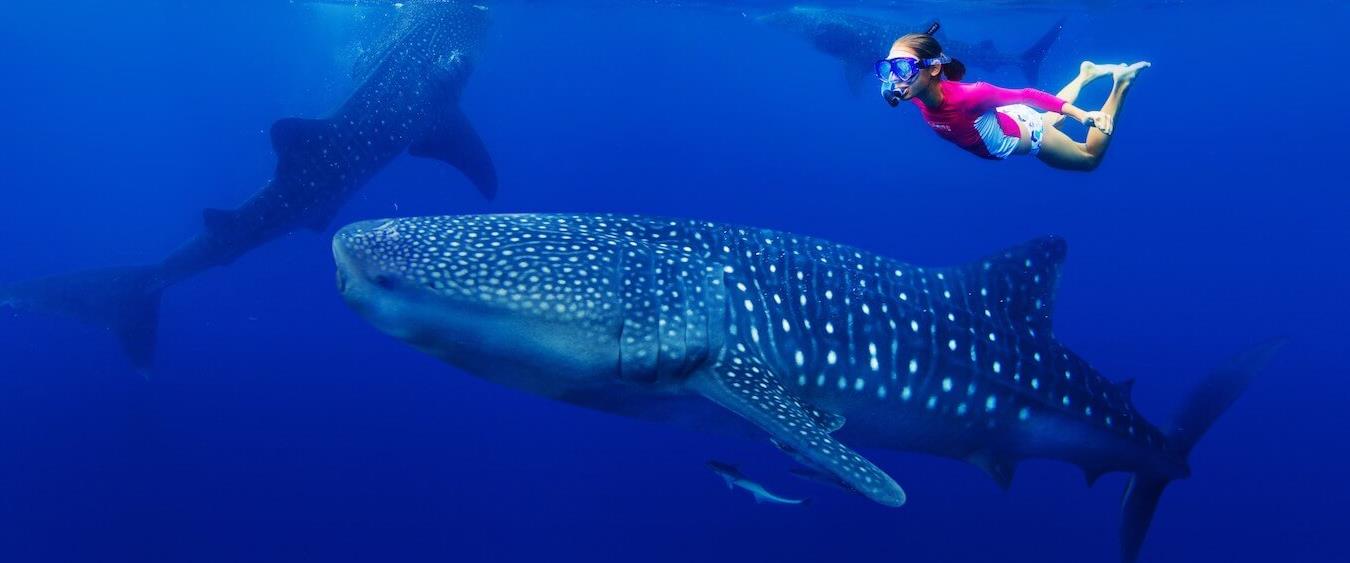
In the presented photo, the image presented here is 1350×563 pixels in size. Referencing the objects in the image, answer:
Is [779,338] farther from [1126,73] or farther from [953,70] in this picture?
[1126,73]

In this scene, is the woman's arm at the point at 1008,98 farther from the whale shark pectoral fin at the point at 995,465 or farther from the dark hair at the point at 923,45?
the whale shark pectoral fin at the point at 995,465

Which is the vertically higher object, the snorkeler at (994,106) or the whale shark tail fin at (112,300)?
the snorkeler at (994,106)

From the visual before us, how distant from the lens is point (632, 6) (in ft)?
90.7

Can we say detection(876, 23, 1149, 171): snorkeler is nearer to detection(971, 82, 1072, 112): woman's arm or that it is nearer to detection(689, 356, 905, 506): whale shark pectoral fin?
detection(971, 82, 1072, 112): woman's arm

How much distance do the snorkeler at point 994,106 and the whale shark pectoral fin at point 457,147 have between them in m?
8.97

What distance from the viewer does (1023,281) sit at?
4965 millimetres

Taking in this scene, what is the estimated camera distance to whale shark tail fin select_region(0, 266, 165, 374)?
8.06 m

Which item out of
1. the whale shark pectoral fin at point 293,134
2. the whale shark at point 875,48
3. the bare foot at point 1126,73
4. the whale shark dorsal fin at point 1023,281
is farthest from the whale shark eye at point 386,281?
the whale shark at point 875,48

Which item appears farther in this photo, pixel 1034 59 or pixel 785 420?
pixel 1034 59

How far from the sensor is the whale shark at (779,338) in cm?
352

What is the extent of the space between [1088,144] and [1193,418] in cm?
209

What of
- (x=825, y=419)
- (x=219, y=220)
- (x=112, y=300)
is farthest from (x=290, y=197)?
(x=825, y=419)

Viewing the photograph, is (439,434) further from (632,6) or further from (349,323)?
(632,6)

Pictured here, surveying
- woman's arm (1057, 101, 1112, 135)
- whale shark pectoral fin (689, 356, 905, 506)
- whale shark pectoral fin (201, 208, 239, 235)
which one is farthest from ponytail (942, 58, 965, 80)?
whale shark pectoral fin (201, 208, 239, 235)
